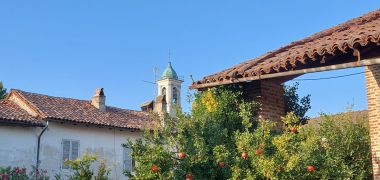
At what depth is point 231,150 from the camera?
719 cm

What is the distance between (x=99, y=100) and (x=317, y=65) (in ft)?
57.5

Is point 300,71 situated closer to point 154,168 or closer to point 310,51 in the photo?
point 310,51

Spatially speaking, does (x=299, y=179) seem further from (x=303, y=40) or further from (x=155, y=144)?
(x=303, y=40)

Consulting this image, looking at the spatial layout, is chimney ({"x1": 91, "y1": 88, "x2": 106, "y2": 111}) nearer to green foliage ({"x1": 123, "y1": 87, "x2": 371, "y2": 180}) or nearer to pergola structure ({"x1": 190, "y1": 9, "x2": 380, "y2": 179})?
pergola structure ({"x1": 190, "y1": 9, "x2": 380, "y2": 179})

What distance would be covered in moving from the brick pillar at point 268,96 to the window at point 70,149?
43.5 ft

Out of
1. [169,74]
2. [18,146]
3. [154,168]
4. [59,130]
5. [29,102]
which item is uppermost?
[169,74]

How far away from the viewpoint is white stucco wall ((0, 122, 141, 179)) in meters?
17.7

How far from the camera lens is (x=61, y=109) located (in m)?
21.0

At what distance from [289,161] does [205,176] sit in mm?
1351

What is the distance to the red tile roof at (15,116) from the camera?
686 inches

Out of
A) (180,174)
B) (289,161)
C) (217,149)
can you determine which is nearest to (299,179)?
(289,161)

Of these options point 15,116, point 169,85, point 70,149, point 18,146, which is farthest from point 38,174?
point 169,85

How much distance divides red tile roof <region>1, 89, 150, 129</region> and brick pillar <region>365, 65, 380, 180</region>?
1375 centimetres

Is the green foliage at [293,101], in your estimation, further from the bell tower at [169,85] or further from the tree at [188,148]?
the bell tower at [169,85]
